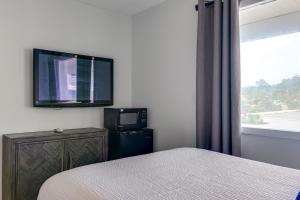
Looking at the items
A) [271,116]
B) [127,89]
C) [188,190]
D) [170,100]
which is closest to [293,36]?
[271,116]

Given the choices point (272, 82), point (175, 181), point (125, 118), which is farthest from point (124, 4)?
point (175, 181)

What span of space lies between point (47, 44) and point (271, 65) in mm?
2520

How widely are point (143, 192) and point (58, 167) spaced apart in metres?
1.66

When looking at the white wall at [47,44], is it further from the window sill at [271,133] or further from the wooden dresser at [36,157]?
the window sill at [271,133]

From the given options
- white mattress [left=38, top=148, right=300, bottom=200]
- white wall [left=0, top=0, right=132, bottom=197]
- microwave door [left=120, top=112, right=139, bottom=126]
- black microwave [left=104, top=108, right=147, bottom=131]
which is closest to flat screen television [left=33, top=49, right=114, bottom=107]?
white wall [left=0, top=0, right=132, bottom=197]

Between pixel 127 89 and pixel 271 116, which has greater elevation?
pixel 127 89

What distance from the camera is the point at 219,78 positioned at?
2348mm

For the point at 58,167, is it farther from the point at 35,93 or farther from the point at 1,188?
the point at 35,93

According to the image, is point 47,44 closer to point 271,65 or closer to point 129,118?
point 129,118

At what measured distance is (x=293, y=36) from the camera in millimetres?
2148

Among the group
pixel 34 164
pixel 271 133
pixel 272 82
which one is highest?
pixel 272 82

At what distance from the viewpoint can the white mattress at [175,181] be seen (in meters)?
1.17

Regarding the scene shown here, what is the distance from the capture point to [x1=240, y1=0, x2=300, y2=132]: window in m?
2.15

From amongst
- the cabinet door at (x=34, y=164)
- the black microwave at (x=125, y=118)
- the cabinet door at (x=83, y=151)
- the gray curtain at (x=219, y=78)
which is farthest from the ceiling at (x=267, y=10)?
the cabinet door at (x=34, y=164)
